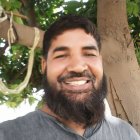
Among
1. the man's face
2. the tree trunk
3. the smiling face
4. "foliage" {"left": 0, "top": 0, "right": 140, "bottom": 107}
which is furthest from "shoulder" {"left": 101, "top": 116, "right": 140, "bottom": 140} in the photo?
"foliage" {"left": 0, "top": 0, "right": 140, "bottom": 107}

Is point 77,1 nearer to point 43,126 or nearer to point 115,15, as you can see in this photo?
point 115,15

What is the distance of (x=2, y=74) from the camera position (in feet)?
15.0

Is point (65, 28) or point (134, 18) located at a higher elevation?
point (134, 18)

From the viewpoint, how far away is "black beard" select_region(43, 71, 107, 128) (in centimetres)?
184

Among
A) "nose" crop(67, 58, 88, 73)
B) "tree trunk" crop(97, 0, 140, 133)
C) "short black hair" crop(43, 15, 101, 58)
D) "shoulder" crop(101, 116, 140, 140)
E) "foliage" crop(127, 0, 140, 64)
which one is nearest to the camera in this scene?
"nose" crop(67, 58, 88, 73)

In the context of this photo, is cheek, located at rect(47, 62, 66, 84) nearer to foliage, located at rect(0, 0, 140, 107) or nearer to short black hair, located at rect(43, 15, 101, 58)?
short black hair, located at rect(43, 15, 101, 58)

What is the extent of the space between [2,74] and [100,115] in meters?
2.77

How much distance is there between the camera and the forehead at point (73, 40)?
5.99 ft

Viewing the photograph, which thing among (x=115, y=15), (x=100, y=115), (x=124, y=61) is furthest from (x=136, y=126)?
(x=100, y=115)

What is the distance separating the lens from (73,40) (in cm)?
183

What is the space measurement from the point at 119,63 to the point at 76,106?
4.77ft

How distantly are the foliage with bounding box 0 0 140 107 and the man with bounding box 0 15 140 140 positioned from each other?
6.04 ft

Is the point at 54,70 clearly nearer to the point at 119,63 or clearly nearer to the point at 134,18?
the point at 119,63

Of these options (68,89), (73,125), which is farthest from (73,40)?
(73,125)
